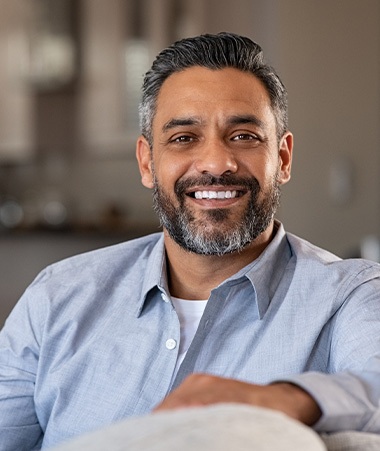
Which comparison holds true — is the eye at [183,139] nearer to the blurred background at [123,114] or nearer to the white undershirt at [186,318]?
the white undershirt at [186,318]

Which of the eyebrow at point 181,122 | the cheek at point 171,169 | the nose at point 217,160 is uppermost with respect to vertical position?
the eyebrow at point 181,122

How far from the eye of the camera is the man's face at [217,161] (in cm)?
164

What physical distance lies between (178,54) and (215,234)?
1.14 ft

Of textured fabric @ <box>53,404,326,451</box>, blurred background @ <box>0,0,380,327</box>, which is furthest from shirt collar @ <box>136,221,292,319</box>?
blurred background @ <box>0,0,380,327</box>

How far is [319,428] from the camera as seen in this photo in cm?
113

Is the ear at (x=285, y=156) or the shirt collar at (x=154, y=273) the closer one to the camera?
the shirt collar at (x=154, y=273)

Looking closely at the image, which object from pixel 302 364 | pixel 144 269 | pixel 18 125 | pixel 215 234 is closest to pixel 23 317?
pixel 144 269

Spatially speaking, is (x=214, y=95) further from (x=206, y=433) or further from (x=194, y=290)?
(x=206, y=433)

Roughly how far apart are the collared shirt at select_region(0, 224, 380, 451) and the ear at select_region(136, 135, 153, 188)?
0.16 m

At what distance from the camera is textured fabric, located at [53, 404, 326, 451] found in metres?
0.81

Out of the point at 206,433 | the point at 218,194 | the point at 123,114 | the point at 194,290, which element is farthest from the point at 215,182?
the point at 123,114

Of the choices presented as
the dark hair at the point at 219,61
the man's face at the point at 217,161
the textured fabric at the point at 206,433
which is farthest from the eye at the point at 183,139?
the textured fabric at the point at 206,433

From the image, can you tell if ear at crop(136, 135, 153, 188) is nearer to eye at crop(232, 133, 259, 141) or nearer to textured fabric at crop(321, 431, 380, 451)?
eye at crop(232, 133, 259, 141)

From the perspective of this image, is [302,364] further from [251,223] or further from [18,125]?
[18,125]
